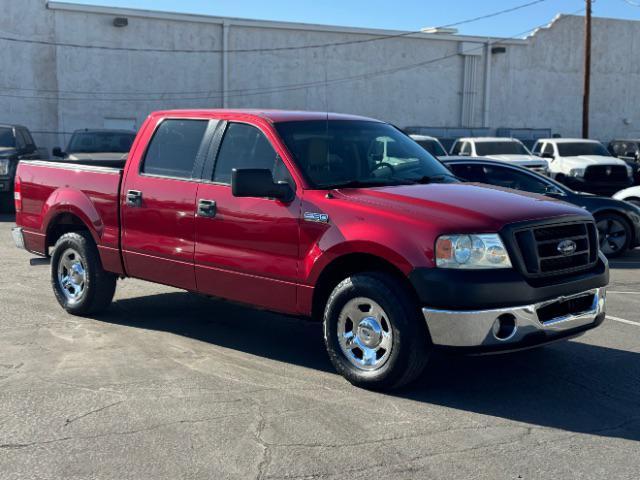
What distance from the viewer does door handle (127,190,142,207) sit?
6934 mm

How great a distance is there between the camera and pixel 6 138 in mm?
17641

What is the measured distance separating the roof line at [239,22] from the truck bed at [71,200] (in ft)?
77.6

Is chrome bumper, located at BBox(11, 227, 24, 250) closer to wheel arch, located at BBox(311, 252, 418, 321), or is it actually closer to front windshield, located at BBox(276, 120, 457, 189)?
front windshield, located at BBox(276, 120, 457, 189)

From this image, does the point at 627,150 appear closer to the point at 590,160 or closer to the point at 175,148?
the point at 590,160

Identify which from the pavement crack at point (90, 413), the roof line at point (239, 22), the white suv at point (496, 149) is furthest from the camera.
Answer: the roof line at point (239, 22)

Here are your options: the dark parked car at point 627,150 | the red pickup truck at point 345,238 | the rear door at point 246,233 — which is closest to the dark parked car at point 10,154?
the red pickup truck at point 345,238

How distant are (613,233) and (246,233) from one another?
792cm

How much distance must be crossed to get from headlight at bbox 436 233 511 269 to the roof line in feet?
91.1

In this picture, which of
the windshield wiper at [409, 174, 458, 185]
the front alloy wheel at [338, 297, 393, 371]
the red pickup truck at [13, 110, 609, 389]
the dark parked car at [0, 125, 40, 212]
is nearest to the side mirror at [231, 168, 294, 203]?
the red pickup truck at [13, 110, 609, 389]

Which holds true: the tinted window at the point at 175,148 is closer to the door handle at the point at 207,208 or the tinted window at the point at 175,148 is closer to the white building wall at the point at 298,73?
the door handle at the point at 207,208

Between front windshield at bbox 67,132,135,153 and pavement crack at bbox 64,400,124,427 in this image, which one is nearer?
pavement crack at bbox 64,400,124,427

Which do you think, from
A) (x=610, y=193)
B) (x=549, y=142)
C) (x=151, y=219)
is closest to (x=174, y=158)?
(x=151, y=219)

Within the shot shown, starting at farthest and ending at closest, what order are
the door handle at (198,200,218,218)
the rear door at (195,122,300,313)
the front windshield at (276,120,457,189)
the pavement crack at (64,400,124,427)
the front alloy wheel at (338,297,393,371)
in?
the door handle at (198,200,218,218) < the front windshield at (276,120,457,189) < the rear door at (195,122,300,313) < the front alloy wheel at (338,297,393,371) < the pavement crack at (64,400,124,427)

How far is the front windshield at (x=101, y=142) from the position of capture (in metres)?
18.4
